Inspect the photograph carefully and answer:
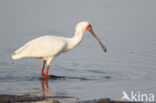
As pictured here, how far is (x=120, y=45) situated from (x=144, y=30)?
2307 millimetres

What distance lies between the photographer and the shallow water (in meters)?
11.0

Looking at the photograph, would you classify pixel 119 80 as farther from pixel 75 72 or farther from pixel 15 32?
pixel 15 32

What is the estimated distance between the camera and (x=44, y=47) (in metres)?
12.1

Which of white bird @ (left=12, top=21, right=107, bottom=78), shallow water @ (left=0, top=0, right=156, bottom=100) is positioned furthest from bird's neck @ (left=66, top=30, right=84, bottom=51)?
shallow water @ (left=0, top=0, right=156, bottom=100)

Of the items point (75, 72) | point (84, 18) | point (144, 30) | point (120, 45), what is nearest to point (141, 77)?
point (75, 72)

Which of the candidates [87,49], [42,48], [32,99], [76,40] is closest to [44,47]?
[42,48]

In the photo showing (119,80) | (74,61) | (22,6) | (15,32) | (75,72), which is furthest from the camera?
(22,6)

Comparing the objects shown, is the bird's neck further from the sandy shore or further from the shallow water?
the sandy shore

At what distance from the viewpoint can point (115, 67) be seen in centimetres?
1309
